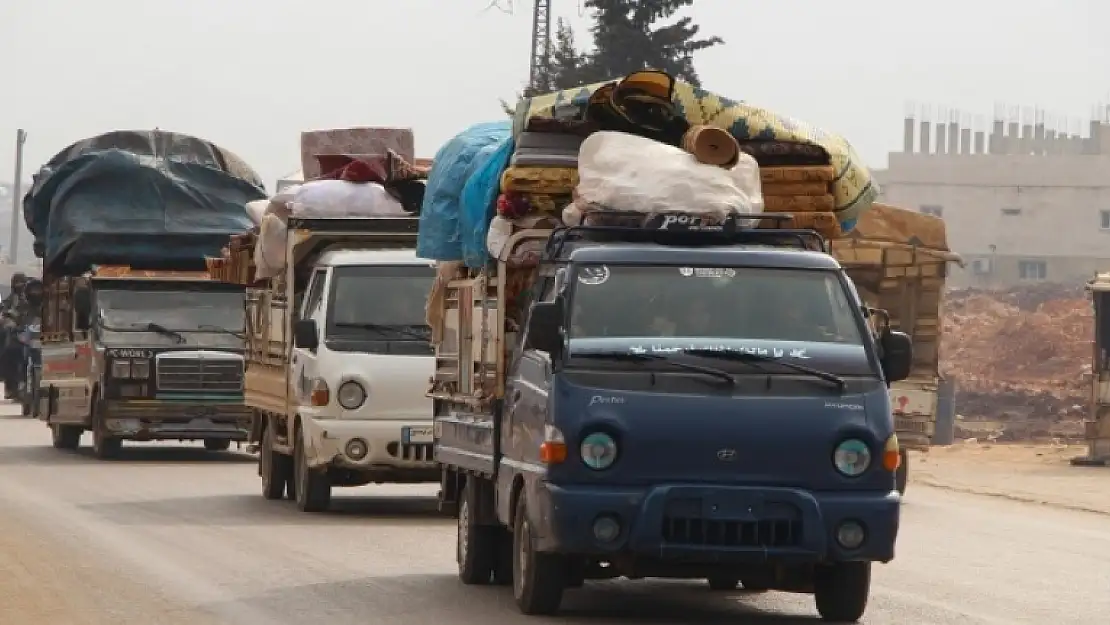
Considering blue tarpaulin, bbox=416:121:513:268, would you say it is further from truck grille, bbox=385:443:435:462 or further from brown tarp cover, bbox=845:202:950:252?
brown tarp cover, bbox=845:202:950:252

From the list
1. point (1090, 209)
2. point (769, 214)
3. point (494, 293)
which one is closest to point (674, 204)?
point (769, 214)

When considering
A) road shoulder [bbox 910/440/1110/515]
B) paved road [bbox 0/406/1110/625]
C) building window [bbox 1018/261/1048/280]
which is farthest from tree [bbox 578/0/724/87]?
building window [bbox 1018/261/1048/280]

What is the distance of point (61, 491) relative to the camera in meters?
22.7

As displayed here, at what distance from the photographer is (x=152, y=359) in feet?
93.1

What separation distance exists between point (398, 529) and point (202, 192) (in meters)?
14.1

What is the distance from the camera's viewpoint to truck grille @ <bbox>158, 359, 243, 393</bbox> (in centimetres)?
2828

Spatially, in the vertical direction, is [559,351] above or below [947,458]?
above

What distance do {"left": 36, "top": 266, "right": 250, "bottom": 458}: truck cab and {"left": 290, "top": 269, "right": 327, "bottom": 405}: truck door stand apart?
7.18 meters

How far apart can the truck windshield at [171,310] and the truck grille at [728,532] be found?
18.2m

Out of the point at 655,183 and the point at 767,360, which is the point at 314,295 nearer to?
the point at 655,183

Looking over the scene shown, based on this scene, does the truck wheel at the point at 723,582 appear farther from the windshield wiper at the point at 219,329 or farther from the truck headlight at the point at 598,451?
the windshield wiper at the point at 219,329

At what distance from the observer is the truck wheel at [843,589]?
12.0 m

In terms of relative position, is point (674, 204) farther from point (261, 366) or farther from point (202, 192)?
point (202, 192)

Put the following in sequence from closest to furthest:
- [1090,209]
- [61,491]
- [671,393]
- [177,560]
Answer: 1. [671,393]
2. [177,560]
3. [61,491]
4. [1090,209]
